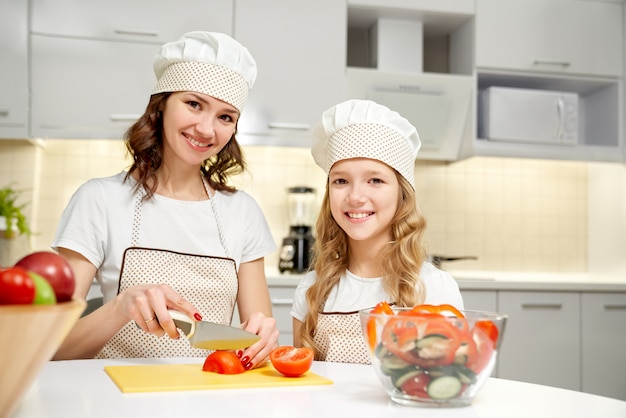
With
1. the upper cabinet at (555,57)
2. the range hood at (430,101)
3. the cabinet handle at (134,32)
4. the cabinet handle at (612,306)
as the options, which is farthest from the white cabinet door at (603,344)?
the cabinet handle at (134,32)

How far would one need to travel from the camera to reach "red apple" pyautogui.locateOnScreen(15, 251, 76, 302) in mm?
652

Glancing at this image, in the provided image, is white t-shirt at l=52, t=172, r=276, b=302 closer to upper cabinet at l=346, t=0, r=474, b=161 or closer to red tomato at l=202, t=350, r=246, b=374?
red tomato at l=202, t=350, r=246, b=374

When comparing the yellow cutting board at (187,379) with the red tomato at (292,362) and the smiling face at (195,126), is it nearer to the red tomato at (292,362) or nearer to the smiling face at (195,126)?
the red tomato at (292,362)

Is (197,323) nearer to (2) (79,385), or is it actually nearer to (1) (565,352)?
(2) (79,385)

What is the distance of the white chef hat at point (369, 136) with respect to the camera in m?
1.58

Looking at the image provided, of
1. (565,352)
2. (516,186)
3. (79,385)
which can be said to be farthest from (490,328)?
(516,186)

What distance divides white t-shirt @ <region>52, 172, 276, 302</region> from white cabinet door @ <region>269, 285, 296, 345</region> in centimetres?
109

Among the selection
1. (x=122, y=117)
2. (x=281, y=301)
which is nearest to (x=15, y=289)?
(x=281, y=301)

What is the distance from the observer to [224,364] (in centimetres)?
112

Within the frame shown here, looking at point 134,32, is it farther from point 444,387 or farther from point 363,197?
point 444,387

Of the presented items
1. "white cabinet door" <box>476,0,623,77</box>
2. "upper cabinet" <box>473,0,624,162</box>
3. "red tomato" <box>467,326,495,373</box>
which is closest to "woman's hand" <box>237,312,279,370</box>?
"red tomato" <box>467,326,495,373</box>

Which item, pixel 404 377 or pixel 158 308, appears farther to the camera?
pixel 158 308

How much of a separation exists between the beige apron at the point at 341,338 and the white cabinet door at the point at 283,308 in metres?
1.24

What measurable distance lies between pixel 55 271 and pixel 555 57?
3.19m
